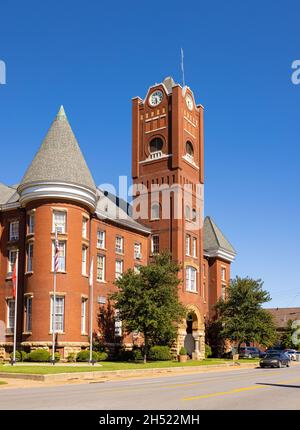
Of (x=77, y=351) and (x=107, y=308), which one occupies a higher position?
(x=107, y=308)

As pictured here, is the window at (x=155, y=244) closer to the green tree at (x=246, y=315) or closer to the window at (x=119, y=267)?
the window at (x=119, y=267)

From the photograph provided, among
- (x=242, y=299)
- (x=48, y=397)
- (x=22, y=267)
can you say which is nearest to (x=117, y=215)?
(x=22, y=267)

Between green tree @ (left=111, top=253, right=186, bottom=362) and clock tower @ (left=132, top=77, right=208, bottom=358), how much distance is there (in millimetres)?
10128

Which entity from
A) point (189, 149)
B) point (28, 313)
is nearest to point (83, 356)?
point (28, 313)

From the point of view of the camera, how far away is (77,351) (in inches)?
1709

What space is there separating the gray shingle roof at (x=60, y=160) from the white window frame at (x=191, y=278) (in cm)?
1563

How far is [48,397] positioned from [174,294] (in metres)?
27.1

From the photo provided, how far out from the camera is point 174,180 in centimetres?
5700

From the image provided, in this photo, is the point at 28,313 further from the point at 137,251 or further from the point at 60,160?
the point at 137,251

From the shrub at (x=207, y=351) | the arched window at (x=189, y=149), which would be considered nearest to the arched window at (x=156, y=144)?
the arched window at (x=189, y=149)

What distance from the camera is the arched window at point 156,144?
5975 cm

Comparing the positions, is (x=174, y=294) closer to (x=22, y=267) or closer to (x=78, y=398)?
(x=22, y=267)

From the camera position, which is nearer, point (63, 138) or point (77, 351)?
point (77, 351)

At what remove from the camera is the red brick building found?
43469 mm
